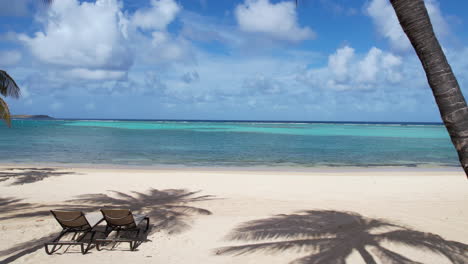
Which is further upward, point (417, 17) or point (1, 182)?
point (417, 17)

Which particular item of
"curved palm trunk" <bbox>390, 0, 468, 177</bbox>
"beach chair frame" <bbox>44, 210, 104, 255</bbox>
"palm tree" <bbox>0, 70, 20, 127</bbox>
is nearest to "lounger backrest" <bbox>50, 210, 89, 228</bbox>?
"beach chair frame" <bbox>44, 210, 104, 255</bbox>

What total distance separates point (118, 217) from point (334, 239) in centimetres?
393

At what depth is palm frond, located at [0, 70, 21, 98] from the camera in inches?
486

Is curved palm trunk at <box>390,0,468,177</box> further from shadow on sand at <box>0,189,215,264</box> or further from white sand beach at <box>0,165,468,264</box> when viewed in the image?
shadow on sand at <box>0,189,215,264</box>

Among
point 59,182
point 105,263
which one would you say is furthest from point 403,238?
point 59,182

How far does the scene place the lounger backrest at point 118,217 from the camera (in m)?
5.76

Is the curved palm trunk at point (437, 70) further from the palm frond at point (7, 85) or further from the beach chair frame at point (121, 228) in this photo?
the palm frond at point (7, 85)

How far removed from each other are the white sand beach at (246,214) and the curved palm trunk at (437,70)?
9.01 ft

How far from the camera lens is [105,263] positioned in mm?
4883

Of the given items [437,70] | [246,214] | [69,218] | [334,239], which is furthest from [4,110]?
[437,70]

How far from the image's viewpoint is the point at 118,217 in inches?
229

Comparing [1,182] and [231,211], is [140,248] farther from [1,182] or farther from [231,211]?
→ [1,182]

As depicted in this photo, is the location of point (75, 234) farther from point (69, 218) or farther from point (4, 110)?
point (4, 110)

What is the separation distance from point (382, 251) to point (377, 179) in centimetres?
845
